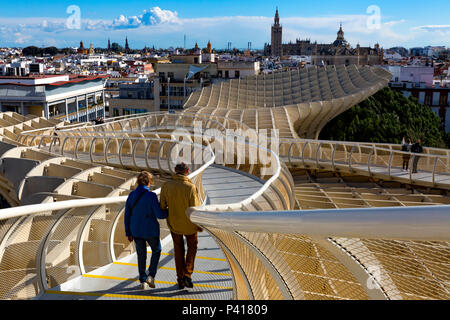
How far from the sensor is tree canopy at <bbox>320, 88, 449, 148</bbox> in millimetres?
35875

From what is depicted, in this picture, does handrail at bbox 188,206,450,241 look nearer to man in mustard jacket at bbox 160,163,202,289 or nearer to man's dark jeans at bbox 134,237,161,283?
man in mustard jacket at bbox 160,163,202,289

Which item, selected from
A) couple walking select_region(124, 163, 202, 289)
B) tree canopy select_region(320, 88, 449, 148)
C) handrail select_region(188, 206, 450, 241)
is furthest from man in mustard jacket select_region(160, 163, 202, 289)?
tree canopy select_region(320, 88, 449, 148)

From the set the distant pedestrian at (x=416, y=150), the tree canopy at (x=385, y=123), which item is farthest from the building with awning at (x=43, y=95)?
the distant pedestrian at (x=416, y=150)

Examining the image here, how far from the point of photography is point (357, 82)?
32.1 metres

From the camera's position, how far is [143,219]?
14.1 feet

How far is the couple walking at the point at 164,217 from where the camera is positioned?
4.20 meters

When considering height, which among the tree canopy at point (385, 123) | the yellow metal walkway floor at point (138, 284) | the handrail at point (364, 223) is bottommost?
the tree canopy at point (385, 123)

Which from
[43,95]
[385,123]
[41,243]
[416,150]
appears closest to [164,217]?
[41,243]

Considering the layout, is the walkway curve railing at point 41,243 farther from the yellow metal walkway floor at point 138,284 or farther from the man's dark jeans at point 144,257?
the man's dark jeans at point 144,257

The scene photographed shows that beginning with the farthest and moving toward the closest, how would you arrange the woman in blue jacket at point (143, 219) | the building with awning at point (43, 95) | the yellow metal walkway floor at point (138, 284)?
the building with awning at point (43, 95), the woman in blue jacket at point (143, 219), the yellow metal walkway floor at point (138, 284)

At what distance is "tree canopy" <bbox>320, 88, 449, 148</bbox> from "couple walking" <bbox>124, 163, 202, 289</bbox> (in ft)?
102

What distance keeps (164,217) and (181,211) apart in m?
0.17

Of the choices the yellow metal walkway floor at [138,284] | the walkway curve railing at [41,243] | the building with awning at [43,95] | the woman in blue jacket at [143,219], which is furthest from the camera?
the building with awning at [43,95]
